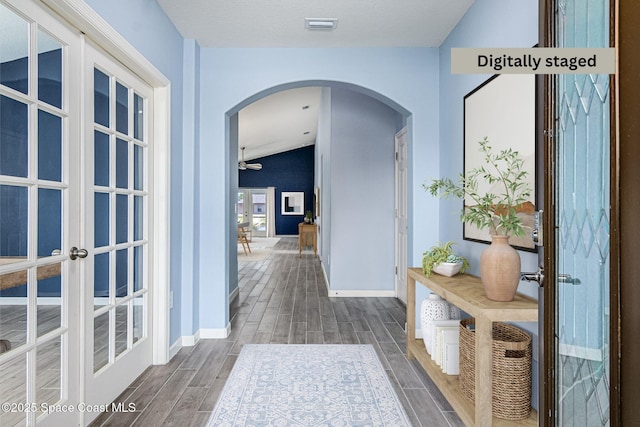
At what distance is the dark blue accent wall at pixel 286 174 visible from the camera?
1533cm

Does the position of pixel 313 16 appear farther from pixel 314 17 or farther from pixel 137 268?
pixel 137 268

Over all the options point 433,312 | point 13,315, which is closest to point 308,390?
point 433,312

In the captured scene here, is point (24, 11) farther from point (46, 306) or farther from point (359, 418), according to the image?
point (359, 418)

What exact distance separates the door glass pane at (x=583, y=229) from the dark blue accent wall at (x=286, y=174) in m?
14.3

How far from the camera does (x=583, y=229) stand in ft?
3.14

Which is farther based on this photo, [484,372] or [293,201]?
[293,201]

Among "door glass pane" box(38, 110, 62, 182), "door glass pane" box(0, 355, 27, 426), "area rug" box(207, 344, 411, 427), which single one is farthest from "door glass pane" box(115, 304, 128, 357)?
"door glass pane" box(38, 110, 62, 182)

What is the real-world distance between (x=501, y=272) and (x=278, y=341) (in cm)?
201

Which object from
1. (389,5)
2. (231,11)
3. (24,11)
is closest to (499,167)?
(389,5)

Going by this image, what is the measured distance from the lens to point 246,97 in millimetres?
3406

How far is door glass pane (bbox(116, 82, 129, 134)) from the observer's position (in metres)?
2.36

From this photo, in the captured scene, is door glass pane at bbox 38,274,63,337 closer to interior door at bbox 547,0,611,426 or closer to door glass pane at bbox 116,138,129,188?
door glass pane at bbox 116,138,129,188

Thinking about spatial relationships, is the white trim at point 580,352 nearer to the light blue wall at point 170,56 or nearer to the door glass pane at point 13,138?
the door glass pane at point 13,138

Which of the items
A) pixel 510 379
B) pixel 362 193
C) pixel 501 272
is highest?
pixel 362 193
